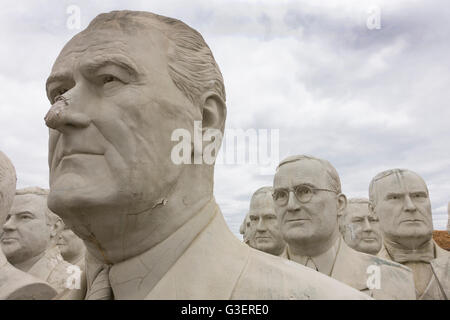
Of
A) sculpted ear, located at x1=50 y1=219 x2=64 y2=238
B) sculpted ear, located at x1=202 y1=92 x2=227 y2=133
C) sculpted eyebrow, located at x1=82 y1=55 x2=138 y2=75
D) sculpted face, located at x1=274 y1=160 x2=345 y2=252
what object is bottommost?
sculpted ear, located at x1=50 y1=219 x2=64 y2=238

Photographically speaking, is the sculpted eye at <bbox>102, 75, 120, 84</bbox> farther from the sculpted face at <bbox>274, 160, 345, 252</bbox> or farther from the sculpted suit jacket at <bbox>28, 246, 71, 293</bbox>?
the sculpted suit jacket at <bbox>28, 246, 71, 293</bbox>

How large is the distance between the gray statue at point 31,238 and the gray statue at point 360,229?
18.9ft

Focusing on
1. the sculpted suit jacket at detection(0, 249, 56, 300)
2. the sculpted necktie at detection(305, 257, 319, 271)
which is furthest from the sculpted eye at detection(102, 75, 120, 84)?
the sculpted necktie at detection(305, 257, 319, 271)

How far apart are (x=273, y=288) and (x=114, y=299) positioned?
0.78 meters

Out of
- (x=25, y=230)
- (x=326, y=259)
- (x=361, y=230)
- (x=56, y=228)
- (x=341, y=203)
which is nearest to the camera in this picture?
(x=326, y=259)

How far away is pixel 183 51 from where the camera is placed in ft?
7.16

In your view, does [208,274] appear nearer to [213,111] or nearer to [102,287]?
[102,287]

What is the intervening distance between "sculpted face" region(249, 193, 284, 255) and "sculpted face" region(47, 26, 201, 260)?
6.85m

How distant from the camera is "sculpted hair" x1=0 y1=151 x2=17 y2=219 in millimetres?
4008

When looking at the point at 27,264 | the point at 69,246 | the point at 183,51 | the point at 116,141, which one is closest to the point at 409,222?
the point at 183,51

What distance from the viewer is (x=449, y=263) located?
5.96 meters

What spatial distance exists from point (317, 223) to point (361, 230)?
13.6ft

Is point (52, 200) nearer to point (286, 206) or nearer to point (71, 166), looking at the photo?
point (71, 166)

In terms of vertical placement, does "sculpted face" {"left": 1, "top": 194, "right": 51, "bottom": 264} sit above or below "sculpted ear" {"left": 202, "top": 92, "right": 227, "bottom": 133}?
below
